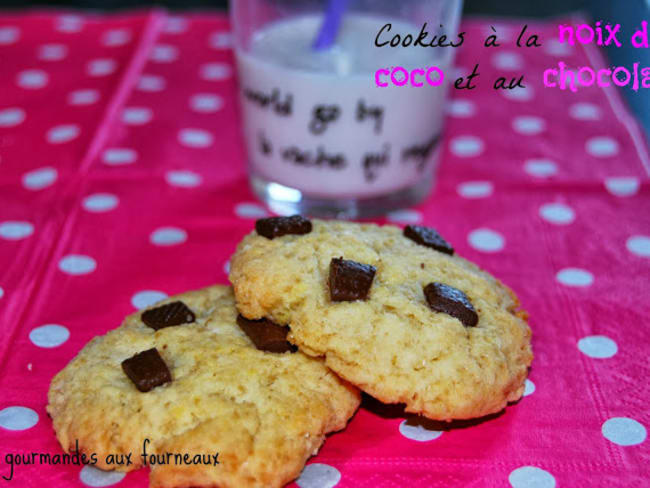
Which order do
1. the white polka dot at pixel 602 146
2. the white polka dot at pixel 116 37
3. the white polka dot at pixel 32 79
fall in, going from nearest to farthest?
the white polka dot at pixel 602 146, the white polka dot at pixel 32 79, the white polka dot at pixel 116 37

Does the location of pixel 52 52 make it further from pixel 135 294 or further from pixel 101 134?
pixel 135 294

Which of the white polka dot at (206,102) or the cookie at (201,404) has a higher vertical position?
the cookie at (201,404)

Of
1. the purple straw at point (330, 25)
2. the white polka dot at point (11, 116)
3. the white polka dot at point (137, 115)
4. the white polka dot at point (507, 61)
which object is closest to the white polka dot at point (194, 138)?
the white polka dot at point (137, 115)

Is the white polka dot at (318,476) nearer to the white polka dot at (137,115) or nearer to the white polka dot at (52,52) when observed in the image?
the white polka dot at (137,115)

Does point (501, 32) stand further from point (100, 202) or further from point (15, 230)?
point (15, 230)

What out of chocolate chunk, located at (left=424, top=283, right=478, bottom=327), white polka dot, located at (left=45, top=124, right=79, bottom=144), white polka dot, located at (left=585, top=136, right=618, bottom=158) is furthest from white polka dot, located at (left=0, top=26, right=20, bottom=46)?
chocolate chunk, located at (left=424, top=283, right=478, bottom=327)

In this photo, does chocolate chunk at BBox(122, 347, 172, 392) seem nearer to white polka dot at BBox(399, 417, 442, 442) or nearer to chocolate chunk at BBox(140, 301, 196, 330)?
chocolate chunk at BBox(140, 301, 196, 330)

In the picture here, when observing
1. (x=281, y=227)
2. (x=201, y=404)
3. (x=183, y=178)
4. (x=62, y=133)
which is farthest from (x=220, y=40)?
(x=201, y=404)

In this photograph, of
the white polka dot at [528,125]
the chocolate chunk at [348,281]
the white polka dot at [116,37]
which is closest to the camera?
the chocolate chunk at [348,281]
